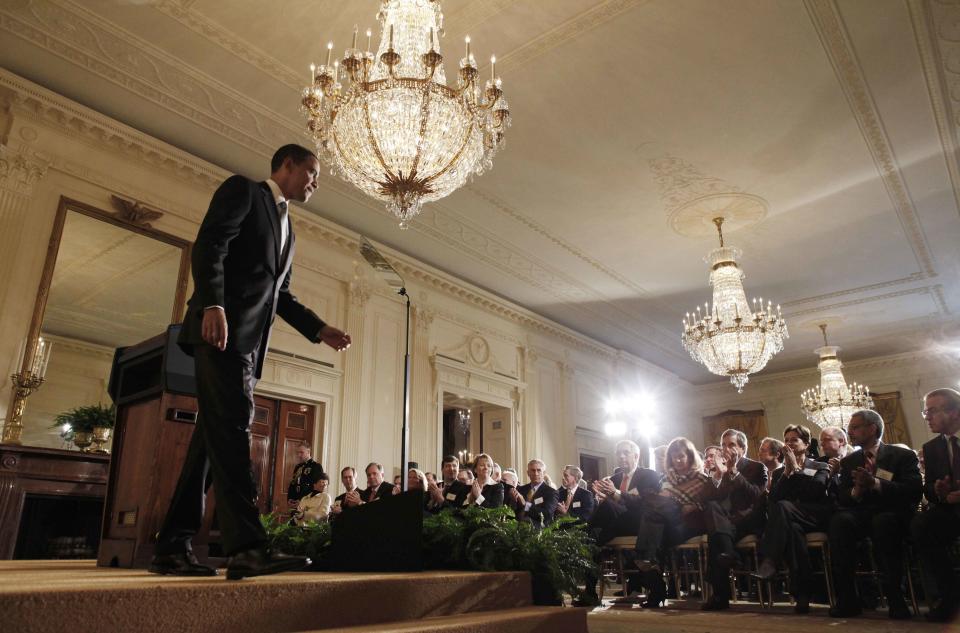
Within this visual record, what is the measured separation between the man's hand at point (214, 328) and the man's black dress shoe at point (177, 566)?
654 mm

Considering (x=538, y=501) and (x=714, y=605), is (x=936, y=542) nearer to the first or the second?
(x=714, y=605)

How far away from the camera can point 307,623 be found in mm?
1836

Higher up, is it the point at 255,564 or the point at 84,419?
the point at 84,419

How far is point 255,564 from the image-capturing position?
1.86 metres

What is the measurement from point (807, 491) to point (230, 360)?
370cm

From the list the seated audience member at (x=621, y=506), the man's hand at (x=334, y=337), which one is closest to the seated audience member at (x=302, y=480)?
the seated audience member at (x=621, y=506)

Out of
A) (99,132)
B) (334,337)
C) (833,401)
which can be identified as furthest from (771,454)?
(833,401)

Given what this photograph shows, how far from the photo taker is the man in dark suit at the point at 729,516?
3.97m

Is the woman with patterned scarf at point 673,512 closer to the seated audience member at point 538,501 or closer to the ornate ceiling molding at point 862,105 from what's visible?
the seated audience member at point 538,501

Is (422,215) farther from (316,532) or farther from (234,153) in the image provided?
(316,532)

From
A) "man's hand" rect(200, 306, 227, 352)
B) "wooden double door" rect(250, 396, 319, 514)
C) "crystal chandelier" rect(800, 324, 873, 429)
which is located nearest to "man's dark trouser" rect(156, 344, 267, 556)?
"man's hand" rect(200, 306, 227, 352)

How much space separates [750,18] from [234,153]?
479 cm

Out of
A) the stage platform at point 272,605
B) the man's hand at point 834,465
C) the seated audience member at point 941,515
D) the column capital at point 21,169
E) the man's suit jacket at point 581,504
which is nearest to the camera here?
the stage platform at point 272,605

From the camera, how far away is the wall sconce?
16.0 ft
